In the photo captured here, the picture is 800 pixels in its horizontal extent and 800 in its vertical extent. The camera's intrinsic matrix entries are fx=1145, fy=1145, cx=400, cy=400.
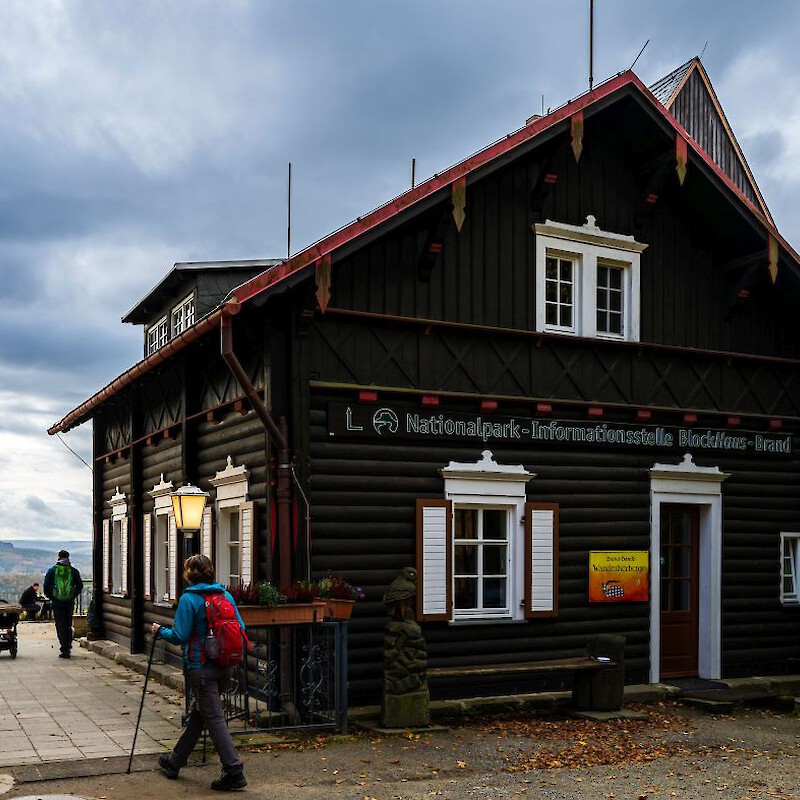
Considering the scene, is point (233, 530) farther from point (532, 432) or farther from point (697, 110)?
point (697, 110)

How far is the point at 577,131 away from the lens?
14055 mm

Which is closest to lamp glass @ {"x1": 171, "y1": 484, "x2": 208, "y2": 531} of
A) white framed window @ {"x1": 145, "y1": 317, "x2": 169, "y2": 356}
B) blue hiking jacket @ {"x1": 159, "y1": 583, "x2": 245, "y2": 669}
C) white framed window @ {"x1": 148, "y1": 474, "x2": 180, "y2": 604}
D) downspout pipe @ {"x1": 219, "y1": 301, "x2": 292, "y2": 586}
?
downspout pipe @ {"x1": 219, "y1": 301, "x2": 292, "y2": 586}

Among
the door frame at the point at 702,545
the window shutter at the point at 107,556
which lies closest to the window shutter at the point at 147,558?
the window shutter at the point at 107,556

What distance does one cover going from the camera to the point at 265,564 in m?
13.0

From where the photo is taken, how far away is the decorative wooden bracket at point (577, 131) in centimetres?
1391

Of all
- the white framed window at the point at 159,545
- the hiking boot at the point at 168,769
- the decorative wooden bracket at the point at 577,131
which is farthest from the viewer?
the white framed window at the point at 159,545

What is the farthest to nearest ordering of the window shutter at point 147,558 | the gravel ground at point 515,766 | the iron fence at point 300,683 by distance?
the window shutter at point 147,558 → the iron fence at point 300,683 → the gravel ground at point 515,766

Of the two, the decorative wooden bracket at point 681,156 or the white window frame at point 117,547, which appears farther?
the white window frame at point 117,547

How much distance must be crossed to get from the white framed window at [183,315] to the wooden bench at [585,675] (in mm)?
8015

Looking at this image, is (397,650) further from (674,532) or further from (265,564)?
(674,532)

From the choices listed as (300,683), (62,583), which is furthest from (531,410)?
(62,583)

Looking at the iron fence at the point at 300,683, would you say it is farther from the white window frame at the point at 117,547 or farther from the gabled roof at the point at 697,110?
the gabled roof at the point at 697,110

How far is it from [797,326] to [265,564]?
8842mm

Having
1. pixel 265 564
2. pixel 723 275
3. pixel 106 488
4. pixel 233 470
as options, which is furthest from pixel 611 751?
pixel 106 488
